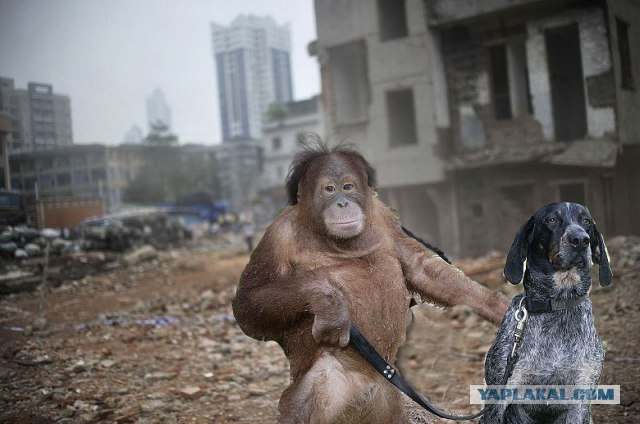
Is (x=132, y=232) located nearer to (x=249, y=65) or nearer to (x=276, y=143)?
(x=249, y=65)

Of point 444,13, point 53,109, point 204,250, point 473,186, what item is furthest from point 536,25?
point 204,250

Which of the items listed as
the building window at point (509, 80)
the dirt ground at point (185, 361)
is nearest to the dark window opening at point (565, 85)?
the building window at point (509, 80)

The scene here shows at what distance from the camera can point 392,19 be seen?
1516cm

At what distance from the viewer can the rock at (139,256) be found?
1556cm

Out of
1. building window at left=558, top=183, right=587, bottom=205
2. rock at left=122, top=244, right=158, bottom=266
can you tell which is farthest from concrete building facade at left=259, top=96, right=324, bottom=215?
building window at left=558, top=183, right=587, bottom=205

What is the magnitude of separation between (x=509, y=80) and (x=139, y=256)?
11148mm

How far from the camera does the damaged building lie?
729 centimetres

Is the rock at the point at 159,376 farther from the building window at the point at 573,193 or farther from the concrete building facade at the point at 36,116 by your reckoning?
the building window at the point at 573,193

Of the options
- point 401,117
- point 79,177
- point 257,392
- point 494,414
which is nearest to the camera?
point 494,414

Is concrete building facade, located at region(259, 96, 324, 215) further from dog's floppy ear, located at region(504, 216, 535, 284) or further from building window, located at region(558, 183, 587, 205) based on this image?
dog's floppy ear, located at region(504, 216, 535, 284)

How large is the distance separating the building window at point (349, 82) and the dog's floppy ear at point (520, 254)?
13.3m

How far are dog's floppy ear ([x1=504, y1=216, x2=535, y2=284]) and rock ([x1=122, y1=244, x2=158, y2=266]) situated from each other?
14.3 meters

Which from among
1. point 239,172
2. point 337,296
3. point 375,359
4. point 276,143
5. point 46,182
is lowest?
point 375,359

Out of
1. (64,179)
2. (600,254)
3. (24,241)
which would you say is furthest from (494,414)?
(64,179)
